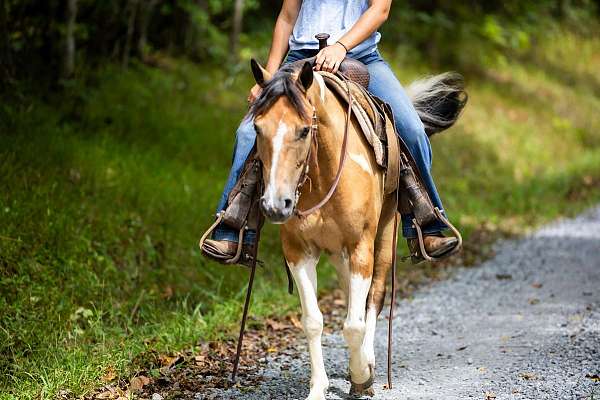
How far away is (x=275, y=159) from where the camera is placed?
414 centimetres

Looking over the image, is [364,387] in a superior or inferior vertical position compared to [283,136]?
inferior

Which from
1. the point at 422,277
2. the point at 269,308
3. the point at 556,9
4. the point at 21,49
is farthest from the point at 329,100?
the point at 556,9

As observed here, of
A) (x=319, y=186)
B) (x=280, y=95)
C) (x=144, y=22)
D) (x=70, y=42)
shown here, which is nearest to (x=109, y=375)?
(x=319, y=186)

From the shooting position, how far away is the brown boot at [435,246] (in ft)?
17.9

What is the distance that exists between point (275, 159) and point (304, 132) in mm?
246

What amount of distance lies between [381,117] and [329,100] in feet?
2.21

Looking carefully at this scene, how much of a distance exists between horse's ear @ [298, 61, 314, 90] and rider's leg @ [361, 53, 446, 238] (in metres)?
1.28

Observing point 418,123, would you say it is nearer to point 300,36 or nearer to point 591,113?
point 300,36

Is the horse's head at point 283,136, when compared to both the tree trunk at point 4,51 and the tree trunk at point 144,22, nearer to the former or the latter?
the tree trunk at point 4,51

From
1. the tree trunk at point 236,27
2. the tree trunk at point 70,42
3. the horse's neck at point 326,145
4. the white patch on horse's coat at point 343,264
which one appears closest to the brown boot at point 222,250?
→ the white patch on horse's coat at point 343,264

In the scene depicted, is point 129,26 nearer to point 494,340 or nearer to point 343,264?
point 494,340

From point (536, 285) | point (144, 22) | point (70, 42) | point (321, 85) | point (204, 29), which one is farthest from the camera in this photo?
point (204, 29)

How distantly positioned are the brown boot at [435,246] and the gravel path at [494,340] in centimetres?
84

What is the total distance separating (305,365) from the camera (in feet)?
19.9
